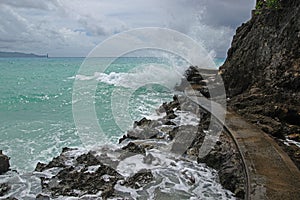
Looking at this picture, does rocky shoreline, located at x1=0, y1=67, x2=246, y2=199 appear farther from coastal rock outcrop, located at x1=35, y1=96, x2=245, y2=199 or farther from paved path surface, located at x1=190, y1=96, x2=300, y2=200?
paved path surface, located at x1=190, y1=96, x2=300, y2=200

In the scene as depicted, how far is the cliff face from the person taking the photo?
830cm

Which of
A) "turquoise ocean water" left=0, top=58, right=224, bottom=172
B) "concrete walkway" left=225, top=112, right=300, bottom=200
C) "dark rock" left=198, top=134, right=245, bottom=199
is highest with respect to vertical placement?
"concrete walkway" left=225, top=112, right=300, bottom=200

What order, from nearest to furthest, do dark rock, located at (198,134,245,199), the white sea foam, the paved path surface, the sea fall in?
the paved path surface < dark rock, located at (198,134,245,199) < the sea < the white sea foam

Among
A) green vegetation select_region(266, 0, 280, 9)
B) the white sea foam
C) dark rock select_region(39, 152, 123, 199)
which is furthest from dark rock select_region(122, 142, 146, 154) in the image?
the white sea foam

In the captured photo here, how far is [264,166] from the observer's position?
5.29 metres

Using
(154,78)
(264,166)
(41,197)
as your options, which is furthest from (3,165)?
(154,78)

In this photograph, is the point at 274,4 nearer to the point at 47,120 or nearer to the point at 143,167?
the point at 143,167

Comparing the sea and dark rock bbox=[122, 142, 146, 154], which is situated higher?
dark rock bbox=[122, 142, 146, 154]

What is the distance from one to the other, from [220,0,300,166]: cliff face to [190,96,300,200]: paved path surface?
2.00 ft

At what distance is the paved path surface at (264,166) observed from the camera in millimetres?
4426

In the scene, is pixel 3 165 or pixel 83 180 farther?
pixel 3 165

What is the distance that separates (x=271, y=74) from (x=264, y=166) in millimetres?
6361

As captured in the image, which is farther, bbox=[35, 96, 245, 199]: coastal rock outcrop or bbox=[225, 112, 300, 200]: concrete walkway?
bbox=[35, 96, 245, 199]: coastal rock outcrop

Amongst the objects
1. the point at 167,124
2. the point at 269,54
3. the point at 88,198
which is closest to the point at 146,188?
the point at 88,198
